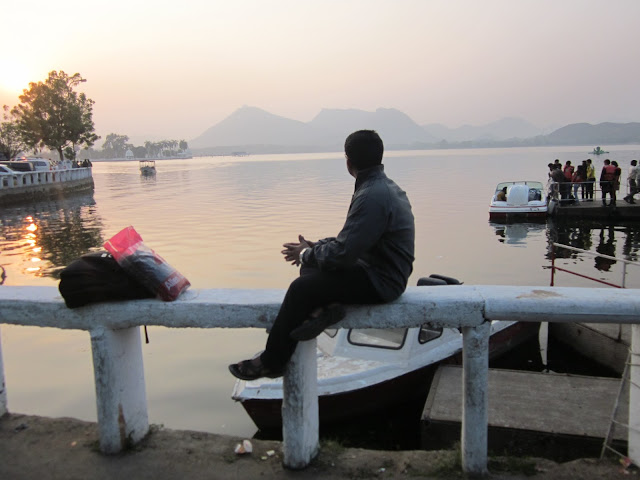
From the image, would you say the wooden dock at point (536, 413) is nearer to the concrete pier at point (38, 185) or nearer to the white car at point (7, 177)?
the concrete pier at point (38, 185)

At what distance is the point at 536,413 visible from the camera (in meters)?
5.61

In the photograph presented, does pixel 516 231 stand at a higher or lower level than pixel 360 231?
lower

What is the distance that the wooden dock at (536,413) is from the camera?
16.9ft

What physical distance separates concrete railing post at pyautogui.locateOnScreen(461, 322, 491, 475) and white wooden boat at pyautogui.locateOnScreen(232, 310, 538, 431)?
422 cm

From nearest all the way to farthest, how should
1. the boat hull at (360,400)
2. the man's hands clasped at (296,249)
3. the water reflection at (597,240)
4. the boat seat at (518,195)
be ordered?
1. the man's hands clasped at (296,249)
2. the boat hull at (360,400)
3. the water reflection at (597,240)
4. the boat seat at (518,195)

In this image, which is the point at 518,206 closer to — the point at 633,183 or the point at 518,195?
the point at 518,195

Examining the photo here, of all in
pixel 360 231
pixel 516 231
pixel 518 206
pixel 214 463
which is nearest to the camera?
pixel 360 231

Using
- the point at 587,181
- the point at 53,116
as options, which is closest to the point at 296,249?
the point at 587,181

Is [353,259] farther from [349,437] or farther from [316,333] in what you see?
[349,437]

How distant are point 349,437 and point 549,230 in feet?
75.4

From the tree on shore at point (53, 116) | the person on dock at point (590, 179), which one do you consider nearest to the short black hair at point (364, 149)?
the person on dock at point (590, 179)

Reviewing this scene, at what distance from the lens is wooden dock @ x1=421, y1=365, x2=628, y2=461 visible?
5152mm

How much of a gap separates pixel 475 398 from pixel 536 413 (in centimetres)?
321

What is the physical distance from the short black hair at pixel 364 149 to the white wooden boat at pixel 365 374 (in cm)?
466
